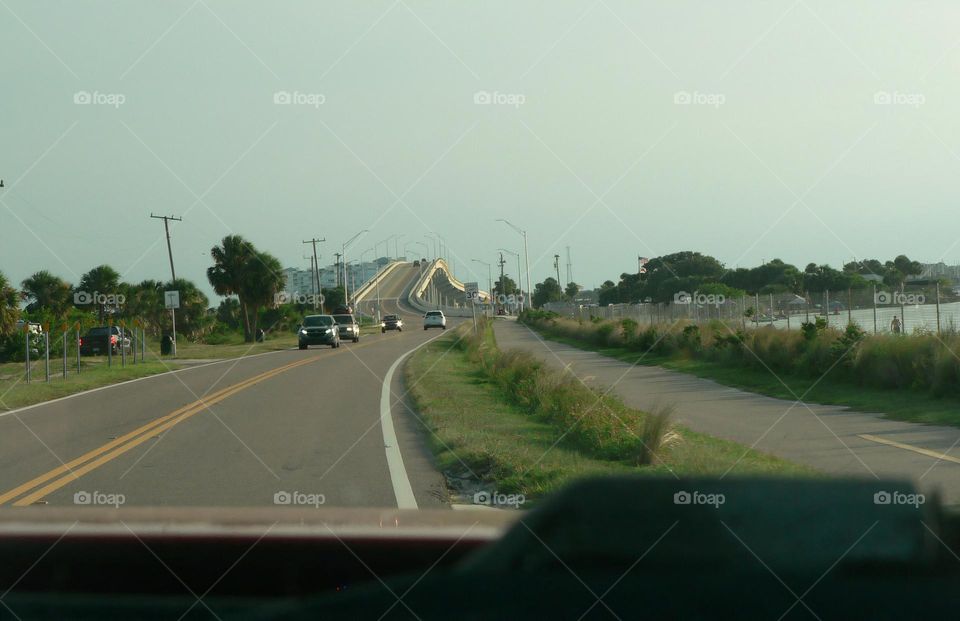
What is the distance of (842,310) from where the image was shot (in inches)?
1197

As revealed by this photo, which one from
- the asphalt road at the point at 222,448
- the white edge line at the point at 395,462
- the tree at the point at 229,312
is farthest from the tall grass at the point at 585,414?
the tree at the point at 229,312

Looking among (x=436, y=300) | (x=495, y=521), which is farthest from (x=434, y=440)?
(x=436, y=300)

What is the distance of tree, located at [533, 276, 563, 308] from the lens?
140 meters

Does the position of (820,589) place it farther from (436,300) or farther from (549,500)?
(436,300)

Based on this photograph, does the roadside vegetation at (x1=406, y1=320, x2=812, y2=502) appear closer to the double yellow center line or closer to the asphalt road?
the asphalt road

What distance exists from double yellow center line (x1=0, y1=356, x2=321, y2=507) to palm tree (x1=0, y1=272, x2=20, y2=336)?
24.4 metres

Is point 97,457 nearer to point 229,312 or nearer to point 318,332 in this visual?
point 318,332

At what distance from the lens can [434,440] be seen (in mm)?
12477

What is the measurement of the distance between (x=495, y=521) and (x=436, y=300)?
190 m

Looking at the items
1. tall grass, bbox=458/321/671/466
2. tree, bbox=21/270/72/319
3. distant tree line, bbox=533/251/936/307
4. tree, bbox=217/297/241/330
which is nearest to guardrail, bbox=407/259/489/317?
tree, bbox=217/297/241/330

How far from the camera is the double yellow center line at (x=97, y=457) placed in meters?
9.21

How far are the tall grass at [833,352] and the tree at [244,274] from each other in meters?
37.1

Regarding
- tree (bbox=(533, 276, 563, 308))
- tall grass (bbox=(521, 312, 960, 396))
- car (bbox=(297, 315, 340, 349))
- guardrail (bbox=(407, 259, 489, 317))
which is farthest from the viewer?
guardrail (bbox=(407, 259, 489, 317))

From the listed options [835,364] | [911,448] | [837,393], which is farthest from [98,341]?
[911,448]
